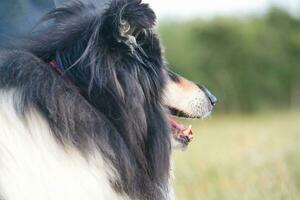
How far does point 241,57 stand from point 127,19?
23835 millimetres

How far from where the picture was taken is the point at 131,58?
123 inches

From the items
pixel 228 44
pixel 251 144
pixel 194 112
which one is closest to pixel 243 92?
pixel 228 44

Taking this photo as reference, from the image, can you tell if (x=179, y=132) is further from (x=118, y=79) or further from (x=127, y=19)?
(x=127, y=19)

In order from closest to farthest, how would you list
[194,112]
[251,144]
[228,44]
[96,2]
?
[96,2]
[194,112]
[251,144]
[228,44]

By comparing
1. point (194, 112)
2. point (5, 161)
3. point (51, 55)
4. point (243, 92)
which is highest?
point (51, 55)

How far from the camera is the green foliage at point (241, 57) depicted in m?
25.1

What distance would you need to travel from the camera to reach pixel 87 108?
305 centimetres

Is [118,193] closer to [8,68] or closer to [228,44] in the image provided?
[8,68]

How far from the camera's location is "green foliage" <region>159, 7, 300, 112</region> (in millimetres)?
25109

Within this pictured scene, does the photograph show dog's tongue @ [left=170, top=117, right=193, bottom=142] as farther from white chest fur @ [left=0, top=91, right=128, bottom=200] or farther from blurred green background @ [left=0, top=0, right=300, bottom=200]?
blurred green background @ [left=0, top=0, right=300, bottom=200]

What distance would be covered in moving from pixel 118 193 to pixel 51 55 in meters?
0.63

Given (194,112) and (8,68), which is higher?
(8,68)

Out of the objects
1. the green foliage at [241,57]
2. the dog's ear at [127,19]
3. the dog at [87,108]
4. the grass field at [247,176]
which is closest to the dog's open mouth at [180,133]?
the dog at [87,108]

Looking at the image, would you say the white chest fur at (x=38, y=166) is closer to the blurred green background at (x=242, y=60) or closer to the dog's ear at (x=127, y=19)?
the dog's ear at (x=127, y=19)
